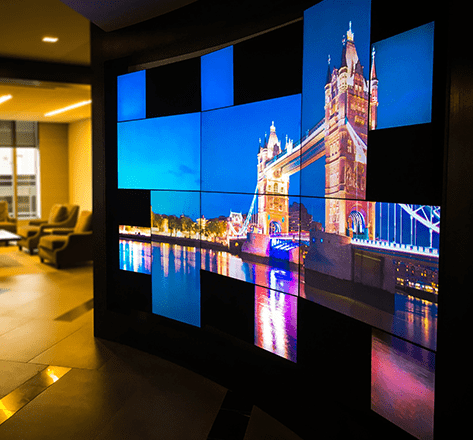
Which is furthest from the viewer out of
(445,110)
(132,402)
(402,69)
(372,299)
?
(132,402)

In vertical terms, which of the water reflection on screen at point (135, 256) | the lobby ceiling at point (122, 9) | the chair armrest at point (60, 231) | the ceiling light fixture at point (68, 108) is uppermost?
the ceiling light fixture at point (68, 108)

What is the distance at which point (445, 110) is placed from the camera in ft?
5.74

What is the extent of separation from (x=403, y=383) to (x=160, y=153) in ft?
8.31

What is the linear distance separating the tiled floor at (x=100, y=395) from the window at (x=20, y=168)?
9249 mm

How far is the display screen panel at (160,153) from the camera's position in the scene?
3.52 meters

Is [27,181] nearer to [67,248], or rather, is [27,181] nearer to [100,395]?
[67,248]

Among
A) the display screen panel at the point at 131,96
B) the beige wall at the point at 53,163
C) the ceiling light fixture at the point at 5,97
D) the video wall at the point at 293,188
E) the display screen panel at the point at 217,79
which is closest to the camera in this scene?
the video wall at the point at 293,188

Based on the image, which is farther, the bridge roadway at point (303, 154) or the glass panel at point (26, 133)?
the glass panel at point (26, 133)

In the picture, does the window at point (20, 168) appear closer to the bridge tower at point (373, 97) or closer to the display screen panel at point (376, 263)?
the display screen panel at point (376, 263)

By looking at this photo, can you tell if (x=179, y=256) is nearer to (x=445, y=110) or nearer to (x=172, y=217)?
(x=172, y=217)

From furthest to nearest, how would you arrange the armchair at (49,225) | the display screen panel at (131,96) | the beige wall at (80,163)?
the beige wall at (80,163) → the armchair at (49,225) → the display screen panel at (131,96)

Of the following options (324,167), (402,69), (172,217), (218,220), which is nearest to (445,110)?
(402,69)

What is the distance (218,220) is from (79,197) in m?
10.9

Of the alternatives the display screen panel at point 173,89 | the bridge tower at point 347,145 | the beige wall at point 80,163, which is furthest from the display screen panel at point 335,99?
the beige wall at point 80,163
